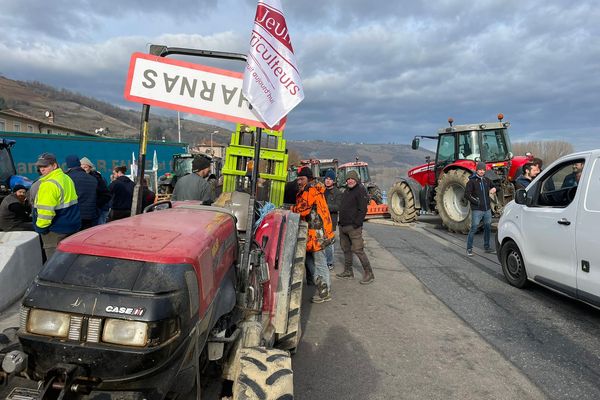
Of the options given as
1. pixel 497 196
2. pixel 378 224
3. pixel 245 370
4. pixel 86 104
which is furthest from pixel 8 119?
pixel 86 104

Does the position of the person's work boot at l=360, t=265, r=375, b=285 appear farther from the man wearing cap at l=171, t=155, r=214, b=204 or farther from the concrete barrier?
the concrete barrier

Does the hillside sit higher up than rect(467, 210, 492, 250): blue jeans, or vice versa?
the hillside

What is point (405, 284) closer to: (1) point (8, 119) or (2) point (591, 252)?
(2) point (591, 252)

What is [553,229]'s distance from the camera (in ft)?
16.0

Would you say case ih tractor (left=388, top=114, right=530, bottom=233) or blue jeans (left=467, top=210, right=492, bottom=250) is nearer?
blue jeans (left=467, top=210, right=492, bottom=250)

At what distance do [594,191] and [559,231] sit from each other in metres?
0.65

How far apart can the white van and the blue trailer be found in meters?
15.7

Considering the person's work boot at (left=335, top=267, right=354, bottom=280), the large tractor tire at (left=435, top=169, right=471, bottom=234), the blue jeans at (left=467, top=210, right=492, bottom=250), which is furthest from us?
the large tractor tire at (left=435, top=169, right=471, bottom=234)

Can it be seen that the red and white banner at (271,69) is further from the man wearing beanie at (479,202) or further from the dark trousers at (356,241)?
the man wearing beanie at (479,202)

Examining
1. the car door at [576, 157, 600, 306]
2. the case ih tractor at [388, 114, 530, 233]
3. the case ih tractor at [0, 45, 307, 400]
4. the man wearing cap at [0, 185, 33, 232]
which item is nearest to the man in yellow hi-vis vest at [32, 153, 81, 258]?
the man wearing cap at [0, 185, 33, 232]

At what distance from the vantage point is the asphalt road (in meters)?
3.49

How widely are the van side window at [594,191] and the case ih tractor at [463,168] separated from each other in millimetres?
5531

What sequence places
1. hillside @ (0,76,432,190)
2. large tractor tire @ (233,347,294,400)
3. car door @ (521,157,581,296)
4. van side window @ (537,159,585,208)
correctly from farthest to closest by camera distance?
hillside @ (0,76,432,190)
van side window @ (537,159,585,208)
car door @ (521,157,581,296)
large tractor tire @ (233,347,294,400)

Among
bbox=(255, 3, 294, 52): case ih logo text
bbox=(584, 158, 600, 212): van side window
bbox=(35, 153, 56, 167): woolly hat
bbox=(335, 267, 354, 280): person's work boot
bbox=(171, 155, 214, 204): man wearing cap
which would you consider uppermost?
bbox=(255, 3, 294, 52): case ih logo text
